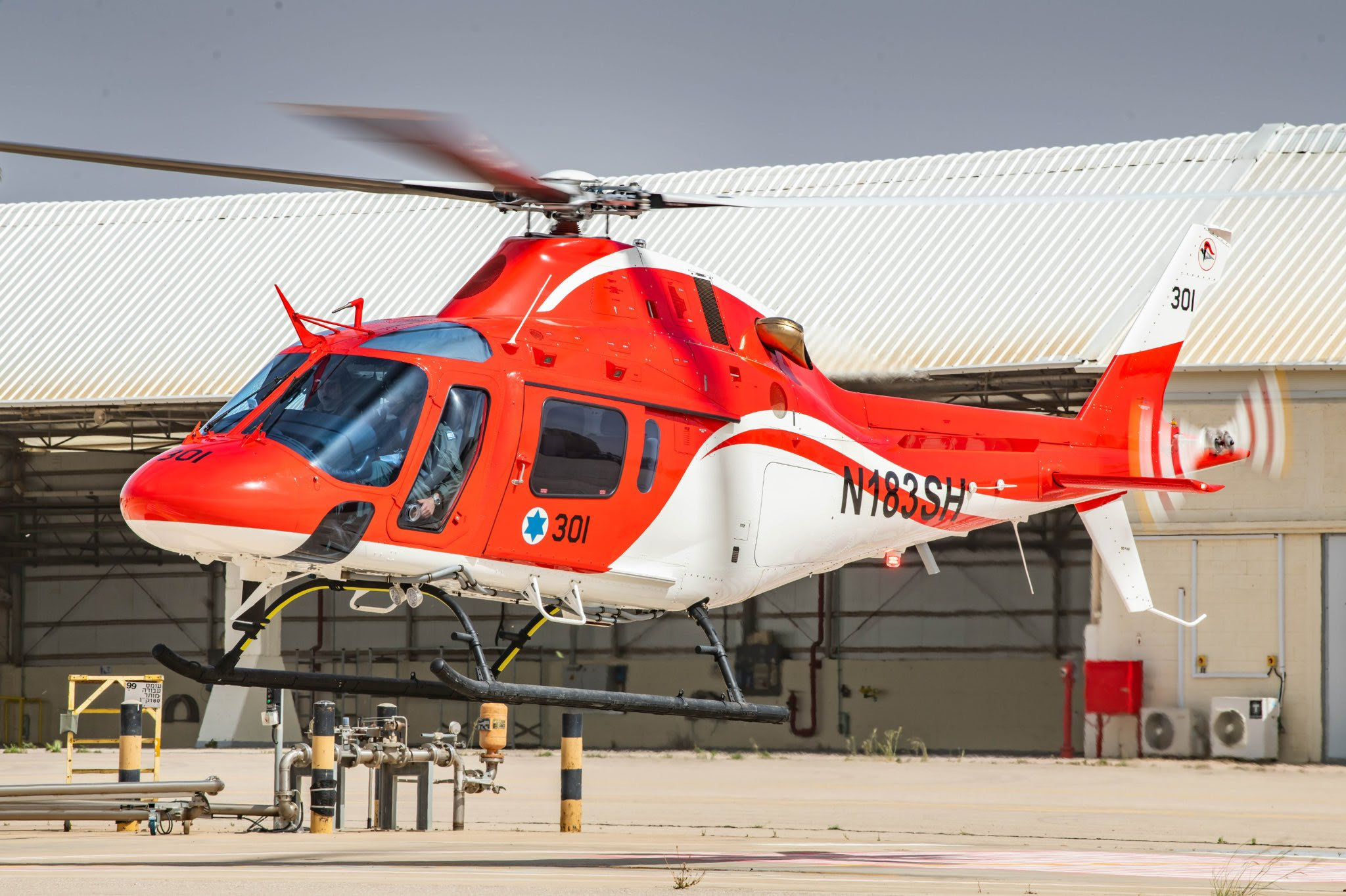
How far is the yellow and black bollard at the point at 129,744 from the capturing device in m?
13.5

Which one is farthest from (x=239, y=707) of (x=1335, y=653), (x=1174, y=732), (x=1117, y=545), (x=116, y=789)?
(x=1117, y=545)

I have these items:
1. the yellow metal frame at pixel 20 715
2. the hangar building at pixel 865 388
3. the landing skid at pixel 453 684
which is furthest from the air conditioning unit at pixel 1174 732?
the yellow metal frame at pixel 20 715

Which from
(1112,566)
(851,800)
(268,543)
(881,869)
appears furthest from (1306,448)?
(268,543)

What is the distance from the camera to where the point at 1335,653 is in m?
24.8

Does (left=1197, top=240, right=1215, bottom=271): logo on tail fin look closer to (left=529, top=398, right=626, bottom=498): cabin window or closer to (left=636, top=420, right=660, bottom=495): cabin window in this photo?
(left=636, top=420, right=660, bottom=495): cabin window

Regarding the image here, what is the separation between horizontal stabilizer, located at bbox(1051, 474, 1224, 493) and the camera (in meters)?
12.4

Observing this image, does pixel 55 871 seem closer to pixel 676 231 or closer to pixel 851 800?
pixel 851 800

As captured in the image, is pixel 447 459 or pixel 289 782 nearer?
pixel 447 459

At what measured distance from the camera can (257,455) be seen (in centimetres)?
858

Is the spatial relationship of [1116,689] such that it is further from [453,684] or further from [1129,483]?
[453,684]

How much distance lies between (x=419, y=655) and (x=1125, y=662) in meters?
19.7

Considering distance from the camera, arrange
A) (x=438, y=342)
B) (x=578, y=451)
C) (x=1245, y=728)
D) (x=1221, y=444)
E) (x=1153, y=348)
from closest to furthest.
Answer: (x=438, y=342)
(x=578, y=451)
(x=1221, y=444)
(x=1153, y=348)
(x=1245, y=728)

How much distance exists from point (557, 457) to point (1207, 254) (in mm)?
7980

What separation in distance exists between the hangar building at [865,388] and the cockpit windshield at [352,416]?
661 centimetres
